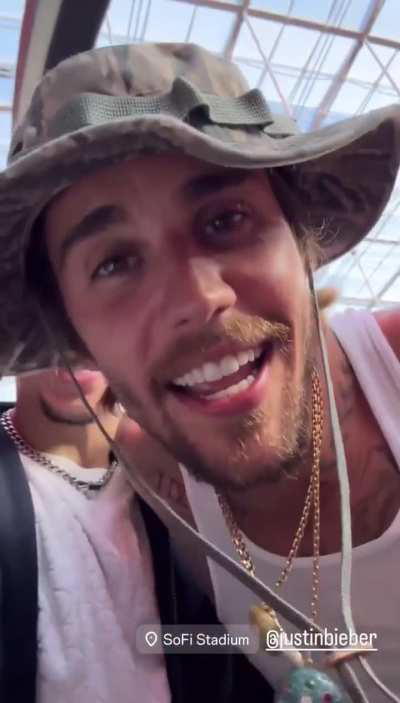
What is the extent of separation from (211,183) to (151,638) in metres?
0.47

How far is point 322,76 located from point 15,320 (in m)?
3.42

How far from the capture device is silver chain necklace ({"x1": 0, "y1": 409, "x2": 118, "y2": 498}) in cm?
90

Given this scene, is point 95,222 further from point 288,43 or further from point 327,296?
point 288,43

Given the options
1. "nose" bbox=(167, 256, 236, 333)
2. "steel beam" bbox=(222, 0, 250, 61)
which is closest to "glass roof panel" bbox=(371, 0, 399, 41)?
"steel beam" bbox=(222, 0, 250, 61)

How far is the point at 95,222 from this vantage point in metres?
0.68

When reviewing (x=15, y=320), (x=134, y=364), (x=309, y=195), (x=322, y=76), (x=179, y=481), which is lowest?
(x=322, y=76)

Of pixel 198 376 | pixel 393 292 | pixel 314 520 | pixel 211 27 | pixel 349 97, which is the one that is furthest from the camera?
pixel 393 292

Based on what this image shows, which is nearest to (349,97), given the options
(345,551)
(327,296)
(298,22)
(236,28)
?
(298,22)

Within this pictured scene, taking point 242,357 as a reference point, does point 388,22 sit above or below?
below

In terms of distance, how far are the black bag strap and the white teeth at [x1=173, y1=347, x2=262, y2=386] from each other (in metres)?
0.26

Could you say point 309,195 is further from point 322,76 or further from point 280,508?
point 322,76

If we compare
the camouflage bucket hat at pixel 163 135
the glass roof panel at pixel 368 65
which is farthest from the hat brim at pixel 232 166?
the glass roof panel at pixel 368 65

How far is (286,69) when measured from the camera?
3.66 metres

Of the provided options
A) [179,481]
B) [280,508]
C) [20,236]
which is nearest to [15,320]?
[20,236]
